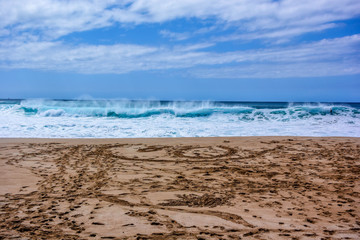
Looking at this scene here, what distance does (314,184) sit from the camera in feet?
16.1

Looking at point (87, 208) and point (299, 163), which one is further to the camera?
point (299, 163)

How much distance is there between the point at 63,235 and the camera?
9.78 ft

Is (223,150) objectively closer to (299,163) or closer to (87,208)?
(299,163)

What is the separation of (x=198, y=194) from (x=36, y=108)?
23.8m

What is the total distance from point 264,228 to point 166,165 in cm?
332

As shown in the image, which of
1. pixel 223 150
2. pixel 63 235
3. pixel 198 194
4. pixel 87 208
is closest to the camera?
pixel 63 235

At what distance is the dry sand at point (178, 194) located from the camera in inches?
124

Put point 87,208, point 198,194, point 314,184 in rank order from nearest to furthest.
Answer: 1. point 87,208
2. point 198,194
3. point 314,184

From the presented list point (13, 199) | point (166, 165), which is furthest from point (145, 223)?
point (166, 165)

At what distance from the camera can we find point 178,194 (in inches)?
169

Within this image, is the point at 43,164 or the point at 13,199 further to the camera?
the point at 43,164

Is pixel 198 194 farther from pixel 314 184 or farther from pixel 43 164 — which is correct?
pixel 43 164

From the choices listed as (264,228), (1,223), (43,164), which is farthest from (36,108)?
(264,228)

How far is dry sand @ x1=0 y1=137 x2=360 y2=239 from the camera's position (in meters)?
3.15
